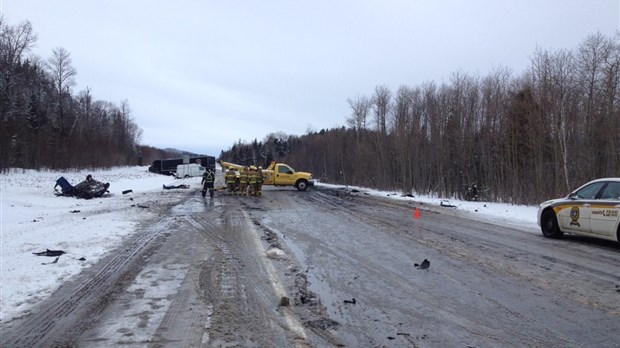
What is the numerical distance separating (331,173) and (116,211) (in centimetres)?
5874

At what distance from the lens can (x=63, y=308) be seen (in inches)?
223

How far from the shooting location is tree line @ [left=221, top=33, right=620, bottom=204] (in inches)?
911

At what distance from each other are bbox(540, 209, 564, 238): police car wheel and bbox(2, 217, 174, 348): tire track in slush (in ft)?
35.7

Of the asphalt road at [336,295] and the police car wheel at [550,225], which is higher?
the police car wheel at [550,225]

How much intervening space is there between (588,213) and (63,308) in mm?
11782

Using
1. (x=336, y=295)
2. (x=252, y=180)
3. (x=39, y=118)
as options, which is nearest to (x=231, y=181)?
(x=252, y=180)

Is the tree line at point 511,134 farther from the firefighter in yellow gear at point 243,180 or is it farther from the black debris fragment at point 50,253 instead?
the black debris fragment at point 50,253

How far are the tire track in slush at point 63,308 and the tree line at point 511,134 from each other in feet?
71.4

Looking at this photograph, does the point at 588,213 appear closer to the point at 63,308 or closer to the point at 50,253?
the point at 63,308

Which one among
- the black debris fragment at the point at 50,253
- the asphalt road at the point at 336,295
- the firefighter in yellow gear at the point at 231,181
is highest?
the firefighter in yellow gear at the point at 231,181

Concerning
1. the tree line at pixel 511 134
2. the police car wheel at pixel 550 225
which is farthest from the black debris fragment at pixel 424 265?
the tree line at pixel 511 134

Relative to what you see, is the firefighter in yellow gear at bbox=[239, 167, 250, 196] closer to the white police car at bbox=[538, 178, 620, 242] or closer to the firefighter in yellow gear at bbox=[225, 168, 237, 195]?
the firefighter in yellow gear at bbox=[225, 168, 237, 195]

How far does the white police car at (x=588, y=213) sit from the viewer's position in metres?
10.8

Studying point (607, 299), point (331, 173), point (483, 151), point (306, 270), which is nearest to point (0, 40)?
point (331, 173)
